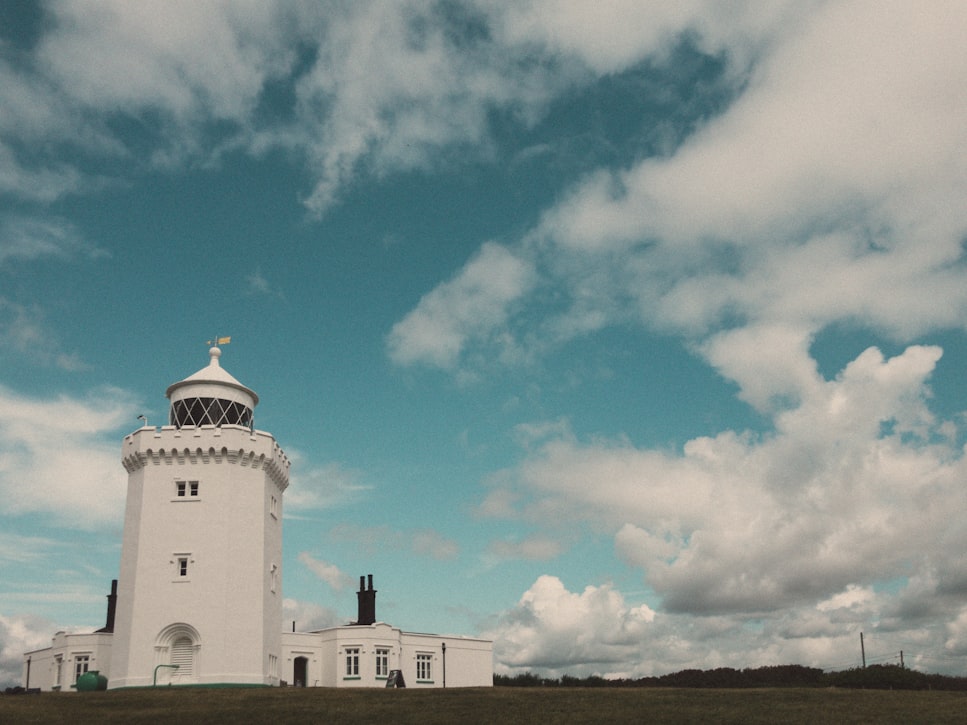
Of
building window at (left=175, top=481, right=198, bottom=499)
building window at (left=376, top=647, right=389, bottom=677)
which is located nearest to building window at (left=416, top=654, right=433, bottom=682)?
building window at (left=376, top=647, right=389, bottom=677)

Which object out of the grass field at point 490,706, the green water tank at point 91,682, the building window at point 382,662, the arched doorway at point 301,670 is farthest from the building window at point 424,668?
the grass field at point 490,706

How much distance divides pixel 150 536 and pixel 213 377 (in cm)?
913

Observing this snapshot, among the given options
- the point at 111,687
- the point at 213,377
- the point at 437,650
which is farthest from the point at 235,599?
the point at 437,650

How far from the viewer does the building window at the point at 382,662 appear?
172ft

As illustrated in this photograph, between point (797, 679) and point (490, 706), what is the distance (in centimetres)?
2223

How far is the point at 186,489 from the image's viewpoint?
44.7m

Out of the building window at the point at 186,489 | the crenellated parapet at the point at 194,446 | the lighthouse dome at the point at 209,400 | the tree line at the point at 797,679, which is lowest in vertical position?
the tree line at the point at 797,679

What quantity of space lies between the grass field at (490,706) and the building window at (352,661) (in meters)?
15.0

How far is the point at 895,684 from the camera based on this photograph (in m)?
40.7

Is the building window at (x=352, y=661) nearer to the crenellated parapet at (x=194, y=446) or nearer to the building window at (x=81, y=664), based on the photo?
the crenellated parapet at (x=194, y=446)

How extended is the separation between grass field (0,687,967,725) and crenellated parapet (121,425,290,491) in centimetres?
1193

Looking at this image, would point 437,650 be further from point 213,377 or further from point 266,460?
point 213,377

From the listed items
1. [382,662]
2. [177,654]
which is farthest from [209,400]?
[382,662]

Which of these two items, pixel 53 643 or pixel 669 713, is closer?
pixel 669 713
